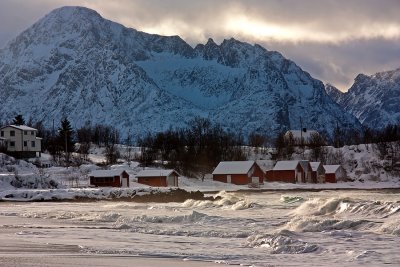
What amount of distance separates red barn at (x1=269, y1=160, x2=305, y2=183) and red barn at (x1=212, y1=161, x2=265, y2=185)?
25.0 ft

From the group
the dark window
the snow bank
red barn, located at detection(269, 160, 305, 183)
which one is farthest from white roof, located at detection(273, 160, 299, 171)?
the snow bank

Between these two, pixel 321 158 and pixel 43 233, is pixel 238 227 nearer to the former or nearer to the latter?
pixel 43 233

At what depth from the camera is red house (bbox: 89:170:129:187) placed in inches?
3888

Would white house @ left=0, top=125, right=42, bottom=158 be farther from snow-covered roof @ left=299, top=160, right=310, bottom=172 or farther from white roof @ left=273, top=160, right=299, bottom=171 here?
snow-covered roof @ left=299, top=160, right=310, bottom=172

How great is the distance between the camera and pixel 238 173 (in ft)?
413

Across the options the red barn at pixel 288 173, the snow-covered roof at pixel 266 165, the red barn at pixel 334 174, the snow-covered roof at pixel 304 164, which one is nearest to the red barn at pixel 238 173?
the red barn at pixel 288 173

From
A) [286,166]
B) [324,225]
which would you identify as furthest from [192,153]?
[324,225]

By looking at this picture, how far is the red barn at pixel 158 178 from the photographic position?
106 metres

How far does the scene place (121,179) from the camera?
327ft

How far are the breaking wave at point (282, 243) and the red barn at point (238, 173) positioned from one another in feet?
A: 324

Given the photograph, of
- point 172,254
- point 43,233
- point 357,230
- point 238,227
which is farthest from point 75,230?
point 357,230

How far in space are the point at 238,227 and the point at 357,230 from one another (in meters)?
5.98

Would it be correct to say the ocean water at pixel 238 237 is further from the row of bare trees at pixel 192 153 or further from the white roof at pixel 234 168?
the row of bare trees at pixel 192 153

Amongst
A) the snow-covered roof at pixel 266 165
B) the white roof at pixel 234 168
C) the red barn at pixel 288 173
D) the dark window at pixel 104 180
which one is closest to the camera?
the dark window at pixel 104 180
